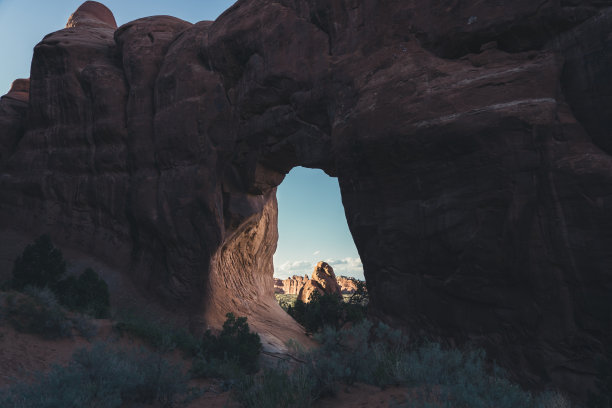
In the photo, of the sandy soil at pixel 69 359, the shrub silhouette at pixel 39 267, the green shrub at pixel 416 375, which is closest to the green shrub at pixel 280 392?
the green shrub at pixel 416 375

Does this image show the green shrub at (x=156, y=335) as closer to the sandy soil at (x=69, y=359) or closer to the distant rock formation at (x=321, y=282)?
the sandy soil at (x=69, y=359)

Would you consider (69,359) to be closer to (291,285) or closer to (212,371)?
(212,371)

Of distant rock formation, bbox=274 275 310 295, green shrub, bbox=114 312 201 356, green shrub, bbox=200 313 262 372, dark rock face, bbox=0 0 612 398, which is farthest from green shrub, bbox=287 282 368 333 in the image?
distant rock formation, bbox=274 275 310 295

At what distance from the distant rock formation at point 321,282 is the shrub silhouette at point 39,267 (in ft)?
69.6

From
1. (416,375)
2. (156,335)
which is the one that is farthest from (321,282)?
(416,375)

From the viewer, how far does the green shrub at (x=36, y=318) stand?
11.0 meters

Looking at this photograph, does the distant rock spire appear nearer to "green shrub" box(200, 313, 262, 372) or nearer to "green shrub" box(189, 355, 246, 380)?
"green shrub" box(200, 313, 262, 372)

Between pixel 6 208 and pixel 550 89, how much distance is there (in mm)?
24755

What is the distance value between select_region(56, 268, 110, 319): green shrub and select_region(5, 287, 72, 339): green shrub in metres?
1.82

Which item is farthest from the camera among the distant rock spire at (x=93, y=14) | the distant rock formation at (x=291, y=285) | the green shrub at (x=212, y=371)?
the distant rock formation at (x=291, y=285)

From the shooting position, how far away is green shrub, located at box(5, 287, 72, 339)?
36.1 ft

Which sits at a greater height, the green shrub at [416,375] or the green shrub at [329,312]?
the green shrub at [416,375]

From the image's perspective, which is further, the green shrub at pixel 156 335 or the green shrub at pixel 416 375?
the green shrub at pixel 156 335

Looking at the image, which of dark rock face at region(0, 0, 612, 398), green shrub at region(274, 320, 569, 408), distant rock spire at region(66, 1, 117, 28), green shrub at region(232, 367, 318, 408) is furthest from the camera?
distant rock spire at region(66, 1, 117, 28)
